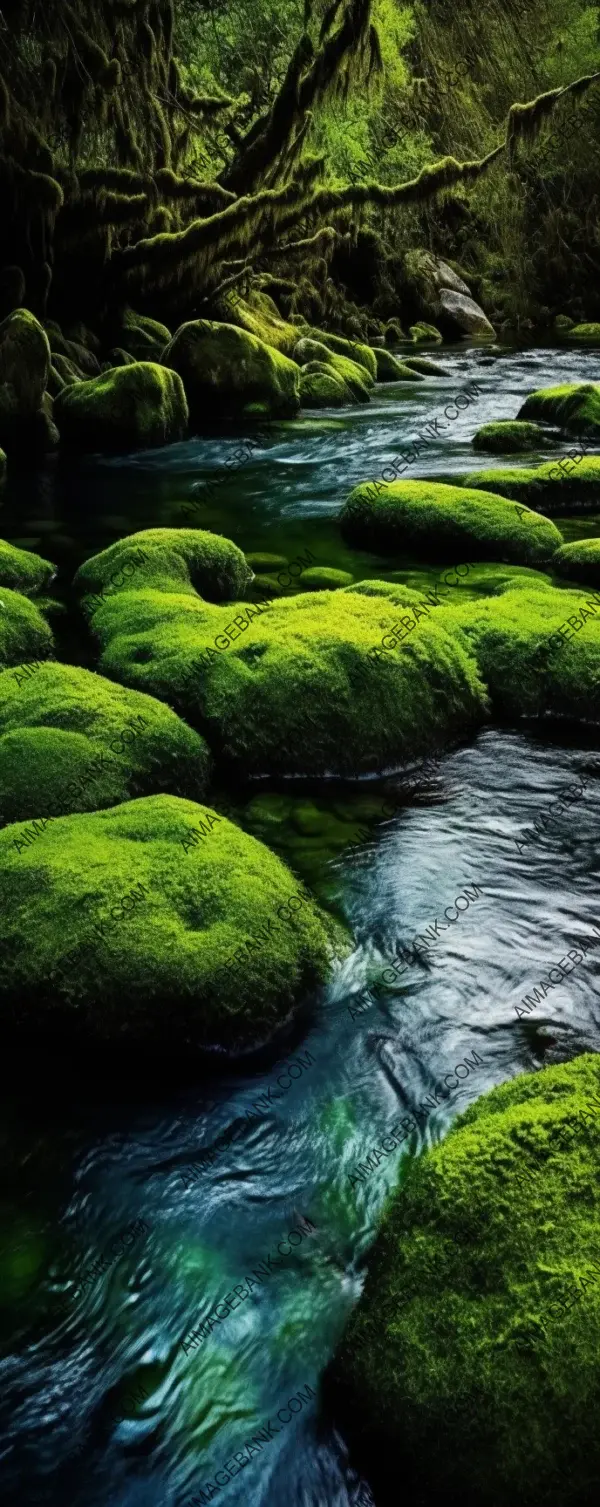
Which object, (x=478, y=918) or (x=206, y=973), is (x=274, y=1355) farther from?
(x=478, y=918)

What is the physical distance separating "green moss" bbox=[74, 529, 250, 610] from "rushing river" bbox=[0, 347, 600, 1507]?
11.0 feet

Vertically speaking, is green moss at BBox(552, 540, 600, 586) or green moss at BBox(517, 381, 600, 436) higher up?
green moss at BBox(517, 381, 600, 436)

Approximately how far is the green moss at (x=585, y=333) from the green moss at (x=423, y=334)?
4.16 metres

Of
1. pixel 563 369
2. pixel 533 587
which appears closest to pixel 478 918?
pixel 533 587

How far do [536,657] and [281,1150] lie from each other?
4.55m

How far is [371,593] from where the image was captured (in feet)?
27.5

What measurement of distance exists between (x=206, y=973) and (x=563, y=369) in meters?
24.1

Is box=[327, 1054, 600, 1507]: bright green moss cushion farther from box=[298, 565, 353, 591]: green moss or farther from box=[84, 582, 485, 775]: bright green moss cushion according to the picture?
box=[298, 565, 353, 591]: green moss

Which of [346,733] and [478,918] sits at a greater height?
[346,733]

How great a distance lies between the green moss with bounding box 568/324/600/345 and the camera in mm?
33625

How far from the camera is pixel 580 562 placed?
394 inches

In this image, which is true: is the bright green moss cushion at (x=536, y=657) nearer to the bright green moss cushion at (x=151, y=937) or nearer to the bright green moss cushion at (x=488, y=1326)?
the bright green moss cushion at (x=151, y=937)

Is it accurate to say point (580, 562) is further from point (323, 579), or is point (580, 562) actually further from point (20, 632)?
point (20, 632)

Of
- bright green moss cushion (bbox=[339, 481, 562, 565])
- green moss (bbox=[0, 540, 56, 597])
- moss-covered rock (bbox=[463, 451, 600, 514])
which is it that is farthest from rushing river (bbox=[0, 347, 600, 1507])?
moss-covered rock (bbox=[463, 451, 600, 514])
